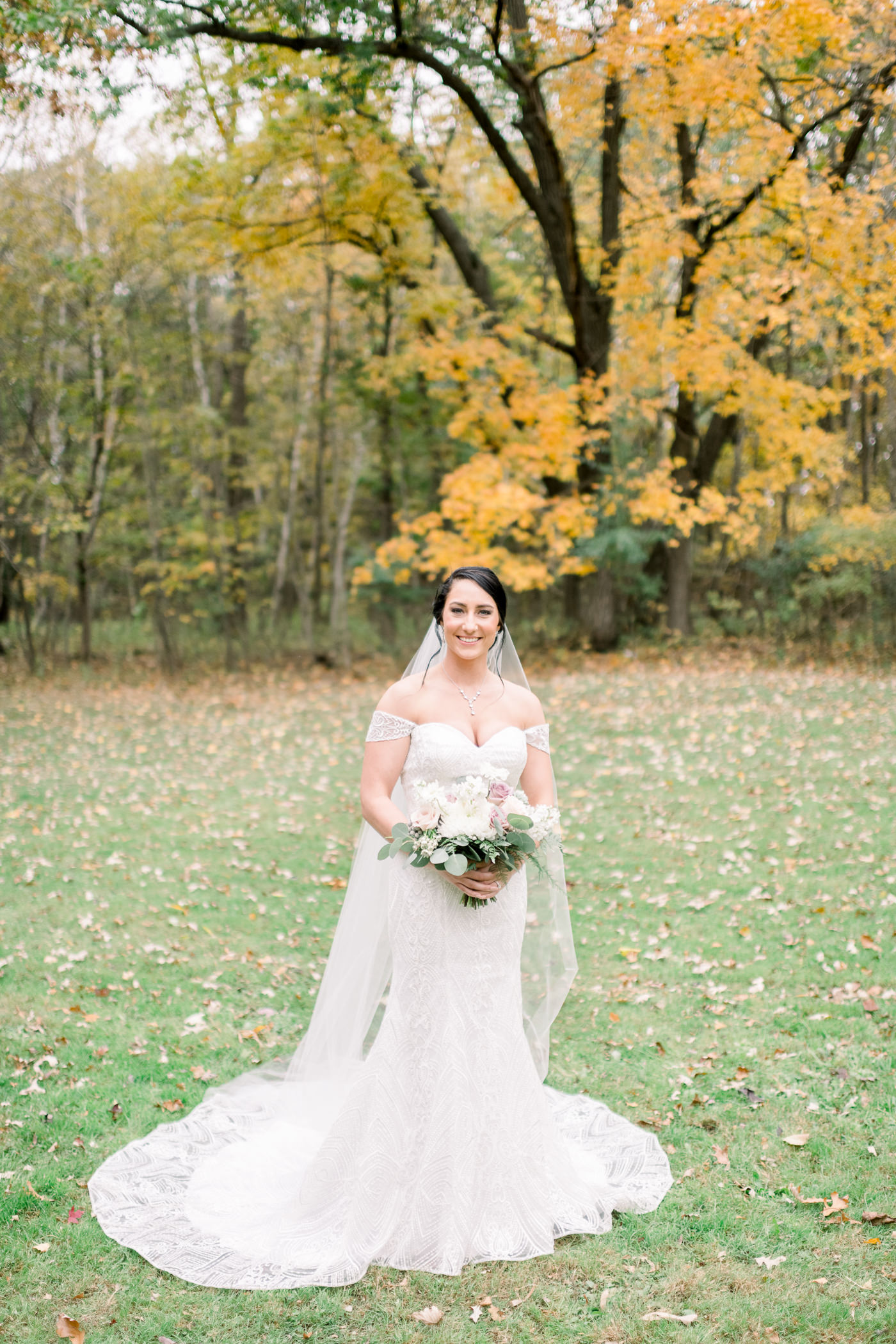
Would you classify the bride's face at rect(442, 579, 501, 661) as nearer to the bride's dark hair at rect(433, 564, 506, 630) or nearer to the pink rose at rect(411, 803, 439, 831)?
the bride's dark hair at rect(433, 564, 506, 630)

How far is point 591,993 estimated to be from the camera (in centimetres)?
596

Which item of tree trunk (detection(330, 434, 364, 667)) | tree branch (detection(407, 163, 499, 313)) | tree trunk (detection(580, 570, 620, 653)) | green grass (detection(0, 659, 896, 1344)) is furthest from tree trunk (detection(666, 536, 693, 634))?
tree trunk (detection(330, 434, 364, 667))

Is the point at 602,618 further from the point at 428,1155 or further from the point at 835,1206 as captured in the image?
the point at 428,1155

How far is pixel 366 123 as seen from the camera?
16.0m

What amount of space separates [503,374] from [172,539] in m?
8.44

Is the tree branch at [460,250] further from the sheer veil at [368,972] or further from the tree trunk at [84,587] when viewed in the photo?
the sheer veil at [368,972]

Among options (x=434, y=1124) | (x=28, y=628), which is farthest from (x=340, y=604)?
(x=434, y=1124)

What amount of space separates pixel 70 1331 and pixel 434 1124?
1.34 m

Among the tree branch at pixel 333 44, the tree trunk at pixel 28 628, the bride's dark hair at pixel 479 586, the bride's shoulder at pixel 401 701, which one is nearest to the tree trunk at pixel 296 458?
the tree trunk at pixel 28 628

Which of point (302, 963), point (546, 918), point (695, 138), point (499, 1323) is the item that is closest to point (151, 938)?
point (302, 963)

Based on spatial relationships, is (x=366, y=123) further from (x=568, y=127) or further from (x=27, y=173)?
(x=27, y=173)

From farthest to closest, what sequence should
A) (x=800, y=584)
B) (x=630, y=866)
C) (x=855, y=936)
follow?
(x=800, y=584) → (x=630, y=866) → (x=855, y=936)

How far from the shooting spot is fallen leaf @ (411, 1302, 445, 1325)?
3.21m

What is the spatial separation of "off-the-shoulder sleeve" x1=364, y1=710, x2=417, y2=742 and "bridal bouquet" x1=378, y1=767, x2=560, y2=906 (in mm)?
294
